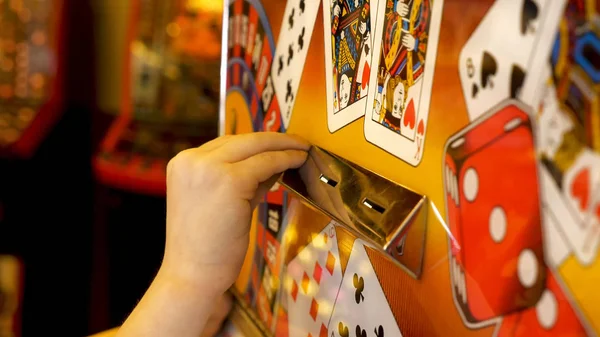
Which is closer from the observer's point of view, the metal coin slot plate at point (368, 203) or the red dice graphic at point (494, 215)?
the red dice graphic at point (494, 215)

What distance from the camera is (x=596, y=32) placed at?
0.35 m

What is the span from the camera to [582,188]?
369mm

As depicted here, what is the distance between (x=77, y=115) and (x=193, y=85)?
1.03 meters

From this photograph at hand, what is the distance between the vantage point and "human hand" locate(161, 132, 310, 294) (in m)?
0.75

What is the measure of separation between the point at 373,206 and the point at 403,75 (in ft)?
0.51

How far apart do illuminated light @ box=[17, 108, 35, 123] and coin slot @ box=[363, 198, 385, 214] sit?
2292 mm

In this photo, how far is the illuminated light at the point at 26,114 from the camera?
7.97ft

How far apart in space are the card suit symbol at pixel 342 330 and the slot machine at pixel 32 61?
2183mm

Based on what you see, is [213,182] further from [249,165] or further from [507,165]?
[507,165]

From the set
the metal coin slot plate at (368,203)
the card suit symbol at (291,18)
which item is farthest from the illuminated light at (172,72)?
the metal coin slot plate at (368,203)

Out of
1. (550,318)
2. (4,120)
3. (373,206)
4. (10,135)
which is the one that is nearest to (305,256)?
(373,206)

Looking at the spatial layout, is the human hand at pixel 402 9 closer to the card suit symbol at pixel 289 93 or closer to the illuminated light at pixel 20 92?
the card suit symbol at pixel 289 93

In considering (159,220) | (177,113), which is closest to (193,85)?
(177,113)

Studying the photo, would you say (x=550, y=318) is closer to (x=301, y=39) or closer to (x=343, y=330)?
(x=343, y=330)
